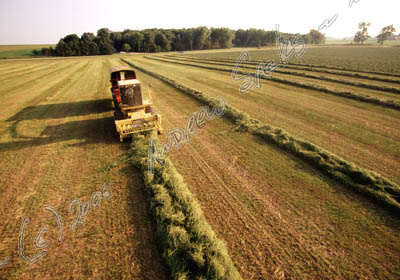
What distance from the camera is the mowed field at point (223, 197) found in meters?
4.15

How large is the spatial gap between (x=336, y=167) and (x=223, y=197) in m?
4.25

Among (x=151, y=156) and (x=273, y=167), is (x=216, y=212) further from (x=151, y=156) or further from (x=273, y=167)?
(x=151, y=156)

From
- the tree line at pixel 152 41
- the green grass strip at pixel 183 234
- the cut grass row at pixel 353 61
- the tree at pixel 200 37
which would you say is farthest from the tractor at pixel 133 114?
the tree at pixel 200 37

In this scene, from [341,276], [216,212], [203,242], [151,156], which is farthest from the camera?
[151,156]

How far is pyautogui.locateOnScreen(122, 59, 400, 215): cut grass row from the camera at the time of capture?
565 cm

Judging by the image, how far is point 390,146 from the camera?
8.34 m

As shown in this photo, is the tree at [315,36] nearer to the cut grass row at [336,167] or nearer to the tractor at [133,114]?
the cut grass row at [336,167]

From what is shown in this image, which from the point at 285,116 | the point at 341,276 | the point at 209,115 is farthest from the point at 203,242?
the point at 285,116

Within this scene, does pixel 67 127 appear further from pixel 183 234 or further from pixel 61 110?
pixel 183 234

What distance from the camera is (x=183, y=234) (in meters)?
4.46

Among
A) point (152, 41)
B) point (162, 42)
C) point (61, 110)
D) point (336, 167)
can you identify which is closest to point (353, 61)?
point (336, 167)

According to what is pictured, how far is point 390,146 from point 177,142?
9.04 meters

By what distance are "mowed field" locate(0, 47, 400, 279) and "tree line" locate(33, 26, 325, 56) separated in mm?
95271

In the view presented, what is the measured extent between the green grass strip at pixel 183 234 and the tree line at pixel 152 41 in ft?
334
